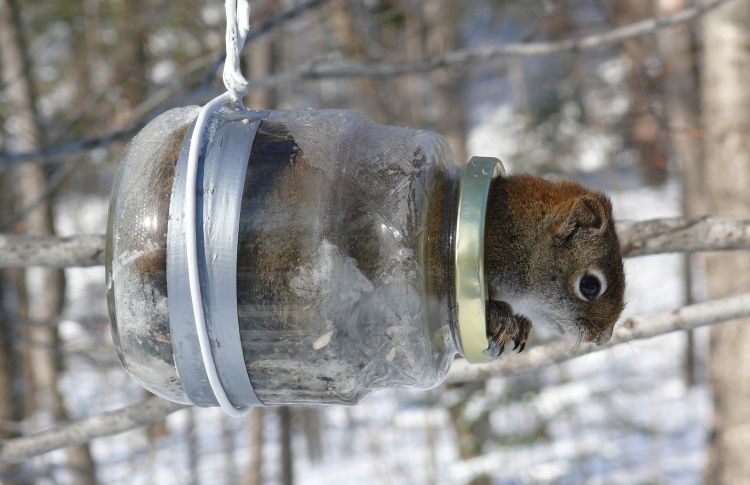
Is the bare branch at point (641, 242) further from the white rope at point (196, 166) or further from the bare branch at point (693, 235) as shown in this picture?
the white rope at point (196, 166)

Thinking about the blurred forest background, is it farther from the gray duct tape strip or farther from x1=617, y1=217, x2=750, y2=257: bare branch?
the gray duct tape strip

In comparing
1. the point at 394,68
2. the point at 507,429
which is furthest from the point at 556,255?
the point at 507,429

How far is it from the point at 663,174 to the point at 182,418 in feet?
24.9

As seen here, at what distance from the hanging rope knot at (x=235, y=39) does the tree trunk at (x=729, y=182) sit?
332cm

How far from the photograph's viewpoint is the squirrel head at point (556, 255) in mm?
1522

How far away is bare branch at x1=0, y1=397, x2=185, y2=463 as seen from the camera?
1805 mm

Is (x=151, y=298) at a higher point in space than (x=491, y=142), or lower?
higher

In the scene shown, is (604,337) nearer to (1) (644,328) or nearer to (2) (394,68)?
(1) (644,328)

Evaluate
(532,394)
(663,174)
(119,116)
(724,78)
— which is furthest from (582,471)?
(663,174)

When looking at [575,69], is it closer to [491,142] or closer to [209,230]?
[491,142]

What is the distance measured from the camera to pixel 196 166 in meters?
1.18

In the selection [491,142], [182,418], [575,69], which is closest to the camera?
[575,69]

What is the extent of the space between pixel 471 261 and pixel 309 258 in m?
0.24

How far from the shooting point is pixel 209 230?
3.80ft
